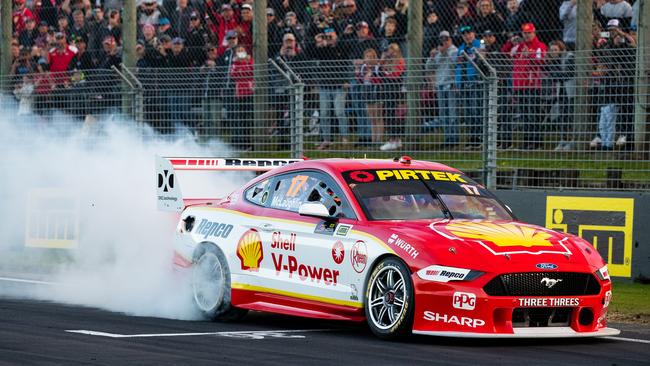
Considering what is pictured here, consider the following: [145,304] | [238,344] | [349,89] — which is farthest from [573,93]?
[238,344]

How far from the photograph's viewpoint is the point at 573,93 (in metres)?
14.3

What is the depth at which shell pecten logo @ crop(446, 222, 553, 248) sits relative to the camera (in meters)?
9.23

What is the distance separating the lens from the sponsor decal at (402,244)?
9117 mm

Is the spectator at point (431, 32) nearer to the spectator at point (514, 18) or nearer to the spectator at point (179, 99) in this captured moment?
the spectator at point (514, 18)

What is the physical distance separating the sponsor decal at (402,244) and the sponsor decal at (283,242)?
1.11 metres

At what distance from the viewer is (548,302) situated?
895 centimetres

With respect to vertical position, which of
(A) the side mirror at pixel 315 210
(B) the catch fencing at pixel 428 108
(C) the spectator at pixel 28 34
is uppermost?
(C) the spectator at pixel 28 34

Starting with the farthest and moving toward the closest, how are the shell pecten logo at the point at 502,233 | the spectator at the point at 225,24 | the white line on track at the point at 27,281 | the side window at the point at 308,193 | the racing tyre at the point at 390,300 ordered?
1. the spectator at the point at 225,24
2. the white line on track at the point at 27,281
3. the side window at the point at 308,193
4. the shell pecten logo at the point at 502,233
5. the racing tyre at the point at 390,300

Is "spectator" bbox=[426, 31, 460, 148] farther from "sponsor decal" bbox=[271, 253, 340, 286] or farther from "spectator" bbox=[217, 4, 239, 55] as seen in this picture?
"sponsor decal" bbox=[271, 253, 340, 286]

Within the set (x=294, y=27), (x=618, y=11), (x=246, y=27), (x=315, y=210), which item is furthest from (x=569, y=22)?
(x=315, y=210)

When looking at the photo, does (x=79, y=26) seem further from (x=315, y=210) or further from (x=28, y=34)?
(x=315, y=210)

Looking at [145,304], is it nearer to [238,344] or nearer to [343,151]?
[238,344]

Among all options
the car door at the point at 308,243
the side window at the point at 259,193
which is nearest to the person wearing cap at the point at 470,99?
the side window at the point at 259,193

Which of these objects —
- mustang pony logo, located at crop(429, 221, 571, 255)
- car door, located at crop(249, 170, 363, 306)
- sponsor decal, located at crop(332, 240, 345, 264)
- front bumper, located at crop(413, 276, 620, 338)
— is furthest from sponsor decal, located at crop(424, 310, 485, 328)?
sponsor decal, located at crop(332, 240, 345, 264)
